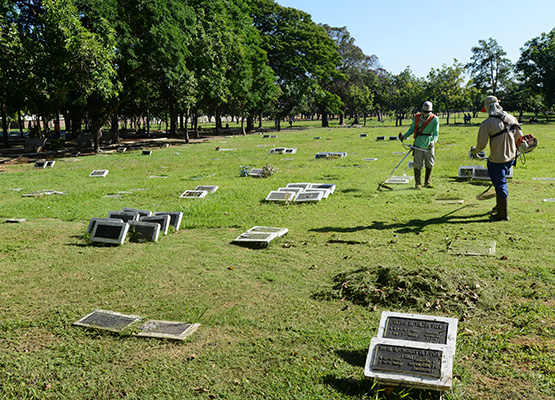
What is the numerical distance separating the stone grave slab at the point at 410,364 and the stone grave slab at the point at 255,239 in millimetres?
4308

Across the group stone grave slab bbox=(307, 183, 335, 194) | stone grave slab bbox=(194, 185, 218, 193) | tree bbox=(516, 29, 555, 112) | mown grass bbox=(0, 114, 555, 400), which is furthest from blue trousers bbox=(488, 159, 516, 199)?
tree bbox=(516, 29, 555, 112)

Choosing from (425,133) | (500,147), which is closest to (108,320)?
(500,147)

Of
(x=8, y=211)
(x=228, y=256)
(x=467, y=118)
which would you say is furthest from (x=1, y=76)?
(x=467, y=118)

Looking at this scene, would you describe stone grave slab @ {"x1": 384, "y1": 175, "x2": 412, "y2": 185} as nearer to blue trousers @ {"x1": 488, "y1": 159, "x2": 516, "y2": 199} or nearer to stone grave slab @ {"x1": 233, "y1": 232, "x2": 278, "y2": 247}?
blue trousers @ {"x1": 488, "y1": 159, "x2": 516, "y2": 199}

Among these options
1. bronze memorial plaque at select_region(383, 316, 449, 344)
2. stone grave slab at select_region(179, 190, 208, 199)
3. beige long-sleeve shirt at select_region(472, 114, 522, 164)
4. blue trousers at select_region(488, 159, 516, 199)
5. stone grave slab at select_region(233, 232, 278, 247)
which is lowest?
stone grave slab at select_region(233, 232, 278, 247)

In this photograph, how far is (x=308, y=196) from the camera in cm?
1220

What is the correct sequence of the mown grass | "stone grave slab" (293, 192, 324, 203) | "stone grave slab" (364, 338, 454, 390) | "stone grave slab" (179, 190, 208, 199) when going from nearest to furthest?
"stone grave slab" (364, 338, 454, 390) → the mown grass → "stone grave slab" (293, 192, 324, 203) → "stone grave slab" (179, 190, 208, 199)

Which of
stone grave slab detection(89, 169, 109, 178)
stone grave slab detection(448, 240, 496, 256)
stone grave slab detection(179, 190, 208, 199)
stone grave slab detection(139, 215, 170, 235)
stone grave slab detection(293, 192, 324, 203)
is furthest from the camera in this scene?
stone grave slab detection(89, 169, 109, 178)

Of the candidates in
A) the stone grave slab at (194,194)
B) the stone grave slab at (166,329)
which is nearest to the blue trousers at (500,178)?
the stone grave slab at (166,329)

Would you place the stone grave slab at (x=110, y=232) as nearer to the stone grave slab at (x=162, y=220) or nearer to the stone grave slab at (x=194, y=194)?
the stone grave slab at (x=162, y=220)

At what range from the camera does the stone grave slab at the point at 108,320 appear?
17.6ft

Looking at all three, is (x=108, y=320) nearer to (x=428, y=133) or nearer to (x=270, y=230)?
(x=270, y=230)

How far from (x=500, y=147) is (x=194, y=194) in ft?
25.8

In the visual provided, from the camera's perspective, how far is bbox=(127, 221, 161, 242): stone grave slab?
9.00 metres
